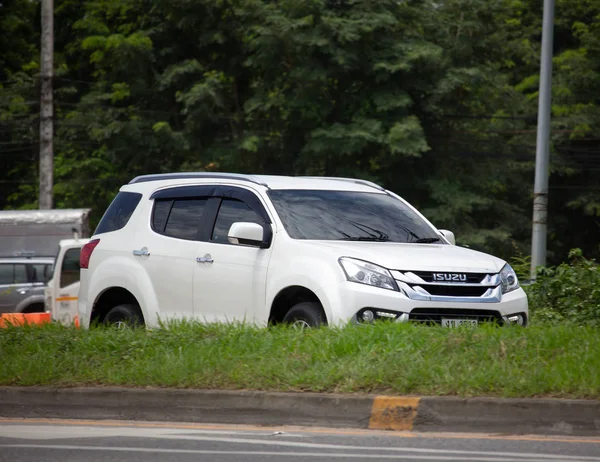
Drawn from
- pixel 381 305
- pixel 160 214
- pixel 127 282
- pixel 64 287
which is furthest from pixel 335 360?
pixel 64 287

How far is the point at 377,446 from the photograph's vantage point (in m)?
6.57

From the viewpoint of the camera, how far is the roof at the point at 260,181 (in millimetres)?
10484

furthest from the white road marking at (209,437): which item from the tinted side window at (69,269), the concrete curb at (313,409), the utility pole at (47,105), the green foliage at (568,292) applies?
the utility pole at (47,105)

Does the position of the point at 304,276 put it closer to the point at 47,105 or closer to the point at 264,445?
the point at 264,445

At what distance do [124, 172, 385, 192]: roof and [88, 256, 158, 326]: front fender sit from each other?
36.4 inches

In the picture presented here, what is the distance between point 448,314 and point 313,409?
204 centimetres

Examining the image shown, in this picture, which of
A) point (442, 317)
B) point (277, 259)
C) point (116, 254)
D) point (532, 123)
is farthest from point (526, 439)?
point (532, 123)

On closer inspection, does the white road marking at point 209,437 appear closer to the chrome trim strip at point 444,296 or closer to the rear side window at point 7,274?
the chrome trim strip at point 444,296

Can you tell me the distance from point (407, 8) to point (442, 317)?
29.4 meters

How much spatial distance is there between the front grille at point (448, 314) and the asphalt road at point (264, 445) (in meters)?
1.98

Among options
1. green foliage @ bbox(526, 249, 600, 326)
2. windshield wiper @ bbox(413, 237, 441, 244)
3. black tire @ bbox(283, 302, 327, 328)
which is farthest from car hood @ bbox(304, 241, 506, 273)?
green foliage @ bbox(526, 249, 600, 326)

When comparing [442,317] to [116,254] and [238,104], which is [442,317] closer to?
[116,254]

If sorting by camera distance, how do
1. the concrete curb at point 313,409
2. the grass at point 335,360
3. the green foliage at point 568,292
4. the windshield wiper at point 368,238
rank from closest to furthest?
the concrete curb at point 313,409 → the grass at point 335,360 → the windshield wiper at point 368,238 → the green foliage at point 568,292

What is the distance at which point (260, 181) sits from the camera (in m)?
10.4
